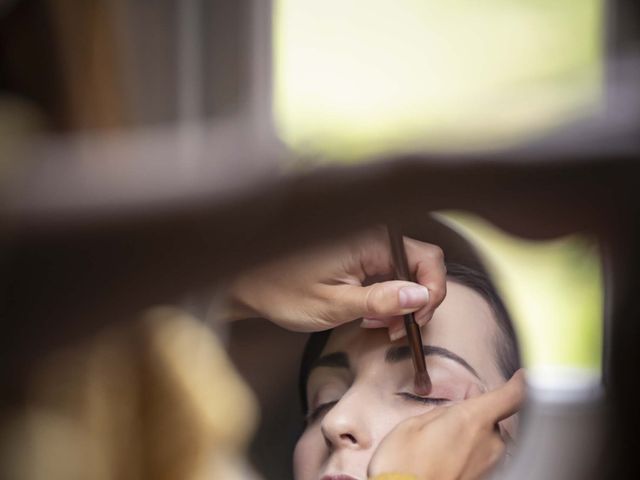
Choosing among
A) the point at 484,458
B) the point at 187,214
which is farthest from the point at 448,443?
the point at 187,214

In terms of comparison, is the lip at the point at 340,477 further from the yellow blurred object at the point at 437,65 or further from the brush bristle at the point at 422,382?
the yellow blurred object at the point at 437,65

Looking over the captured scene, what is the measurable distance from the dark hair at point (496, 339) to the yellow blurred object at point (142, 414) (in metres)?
0.02

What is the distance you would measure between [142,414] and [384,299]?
0.32 ft

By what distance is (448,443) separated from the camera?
298 mm

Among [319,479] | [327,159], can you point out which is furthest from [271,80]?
[319,479]

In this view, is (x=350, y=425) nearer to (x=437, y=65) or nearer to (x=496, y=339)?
(x=496, y=339)

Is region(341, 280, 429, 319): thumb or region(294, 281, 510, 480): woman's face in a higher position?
region(341, 280, 429, 319): thumb

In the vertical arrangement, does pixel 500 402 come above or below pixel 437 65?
below

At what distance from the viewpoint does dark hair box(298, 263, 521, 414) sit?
30 centimetres

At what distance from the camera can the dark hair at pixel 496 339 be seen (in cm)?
30

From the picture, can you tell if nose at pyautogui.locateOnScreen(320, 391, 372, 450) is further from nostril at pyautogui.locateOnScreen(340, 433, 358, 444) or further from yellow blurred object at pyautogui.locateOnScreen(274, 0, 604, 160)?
yellow blurred object at pyautogui.locateOnScreen(274, 0, 604, 160)

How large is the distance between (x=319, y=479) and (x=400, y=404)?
4 cm

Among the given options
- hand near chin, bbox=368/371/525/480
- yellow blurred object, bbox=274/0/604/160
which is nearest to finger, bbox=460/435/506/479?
hand near chin, bbox=368/371/525/480

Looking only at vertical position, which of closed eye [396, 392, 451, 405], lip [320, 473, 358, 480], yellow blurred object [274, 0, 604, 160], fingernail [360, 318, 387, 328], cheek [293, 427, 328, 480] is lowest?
lip [320, 473, 358, 480]
